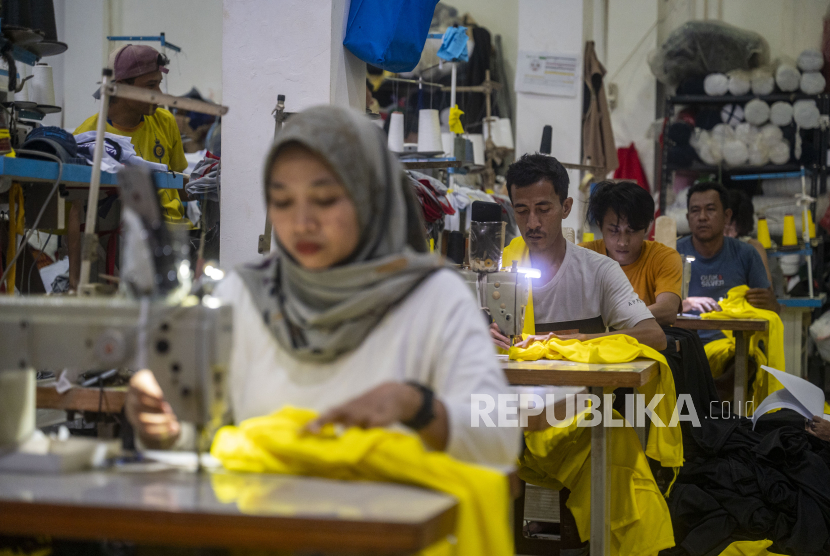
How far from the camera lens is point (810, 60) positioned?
707 centimetres

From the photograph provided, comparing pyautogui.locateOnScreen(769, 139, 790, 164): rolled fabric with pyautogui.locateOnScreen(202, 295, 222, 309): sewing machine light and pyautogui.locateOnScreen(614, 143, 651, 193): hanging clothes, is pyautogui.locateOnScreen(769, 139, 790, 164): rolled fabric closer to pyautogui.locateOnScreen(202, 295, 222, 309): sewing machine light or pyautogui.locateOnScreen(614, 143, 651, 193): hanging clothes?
pyautogui.locateOnScreen(614, 143, 651, 193): hanging clothes

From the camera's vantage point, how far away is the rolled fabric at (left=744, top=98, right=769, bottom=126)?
704 cm

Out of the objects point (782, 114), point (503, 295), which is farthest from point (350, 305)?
point (782, 114)

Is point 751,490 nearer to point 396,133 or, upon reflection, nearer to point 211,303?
point 211,303

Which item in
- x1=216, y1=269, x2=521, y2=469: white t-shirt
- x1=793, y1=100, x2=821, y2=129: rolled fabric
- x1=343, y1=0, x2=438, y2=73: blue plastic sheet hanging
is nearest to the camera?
x1=216, y1=269, x2=521, y2=469: white t-shirt

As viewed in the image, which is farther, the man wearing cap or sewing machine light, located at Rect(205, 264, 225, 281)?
the man wearing cap

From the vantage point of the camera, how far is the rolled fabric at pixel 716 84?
7.15 m

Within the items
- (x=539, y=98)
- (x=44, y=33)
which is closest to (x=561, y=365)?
(x=44, y=33)

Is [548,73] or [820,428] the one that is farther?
[548,73]

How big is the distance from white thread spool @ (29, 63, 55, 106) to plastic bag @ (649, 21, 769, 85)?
550cm

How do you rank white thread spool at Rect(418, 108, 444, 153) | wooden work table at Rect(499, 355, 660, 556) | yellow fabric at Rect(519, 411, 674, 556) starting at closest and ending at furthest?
wooden work table at Rect(499, 355, 660, 556) < yellow fabric at Rect(519, 411, 674, 556) < white thread spool at Rect(418, 108, 444, 153)

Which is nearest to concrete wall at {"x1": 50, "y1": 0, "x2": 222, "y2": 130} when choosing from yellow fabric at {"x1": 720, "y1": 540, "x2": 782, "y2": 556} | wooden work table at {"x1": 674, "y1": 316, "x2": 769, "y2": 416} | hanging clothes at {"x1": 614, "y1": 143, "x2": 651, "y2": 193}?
hanging clothes at {"x1": 614, "y1": 143, "x2": 651, "y2": 193}

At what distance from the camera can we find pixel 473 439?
1.28 metres

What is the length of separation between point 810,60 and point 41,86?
6143 millimetres
